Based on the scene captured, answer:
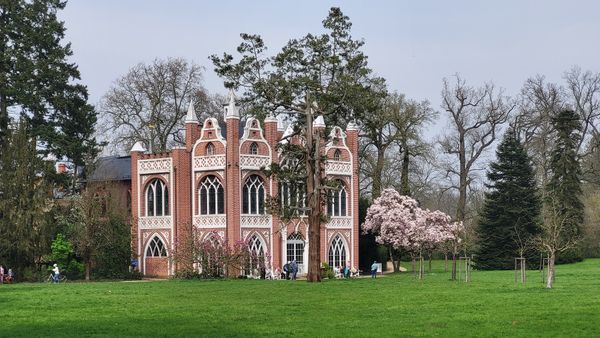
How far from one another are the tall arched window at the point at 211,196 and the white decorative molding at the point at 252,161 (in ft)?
6.77

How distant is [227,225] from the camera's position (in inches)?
2132

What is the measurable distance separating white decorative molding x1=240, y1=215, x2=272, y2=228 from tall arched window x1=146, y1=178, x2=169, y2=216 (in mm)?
5697

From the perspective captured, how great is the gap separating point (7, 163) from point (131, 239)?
9.20 m

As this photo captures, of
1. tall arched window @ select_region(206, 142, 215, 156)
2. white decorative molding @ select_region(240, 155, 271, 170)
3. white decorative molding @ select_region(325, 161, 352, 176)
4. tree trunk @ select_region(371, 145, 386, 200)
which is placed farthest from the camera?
tree trunk @ select_region(371, 145, 386, 200)

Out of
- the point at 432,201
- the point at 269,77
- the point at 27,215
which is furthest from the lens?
the point at 432,201

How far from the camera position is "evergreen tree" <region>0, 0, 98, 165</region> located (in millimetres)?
58906

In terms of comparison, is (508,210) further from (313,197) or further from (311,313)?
(311,313)

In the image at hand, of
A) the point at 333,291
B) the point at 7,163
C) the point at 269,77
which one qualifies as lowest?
the point at 333,291

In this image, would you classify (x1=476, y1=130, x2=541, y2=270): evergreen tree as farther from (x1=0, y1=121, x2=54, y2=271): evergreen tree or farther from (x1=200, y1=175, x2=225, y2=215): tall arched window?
(x1=0, y1=121, x2=54, y2=271): evergreen tree

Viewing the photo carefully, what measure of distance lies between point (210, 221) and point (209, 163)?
3643mm

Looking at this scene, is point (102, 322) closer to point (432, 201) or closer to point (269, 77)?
point (269, 77)

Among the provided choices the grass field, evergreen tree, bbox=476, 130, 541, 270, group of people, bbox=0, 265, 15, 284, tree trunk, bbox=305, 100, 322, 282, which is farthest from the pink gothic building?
the grass field

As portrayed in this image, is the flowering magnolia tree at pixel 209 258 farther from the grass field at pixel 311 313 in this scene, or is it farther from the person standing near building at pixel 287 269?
the grass field at pixel 311 313

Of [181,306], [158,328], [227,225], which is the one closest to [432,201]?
[227,225]
